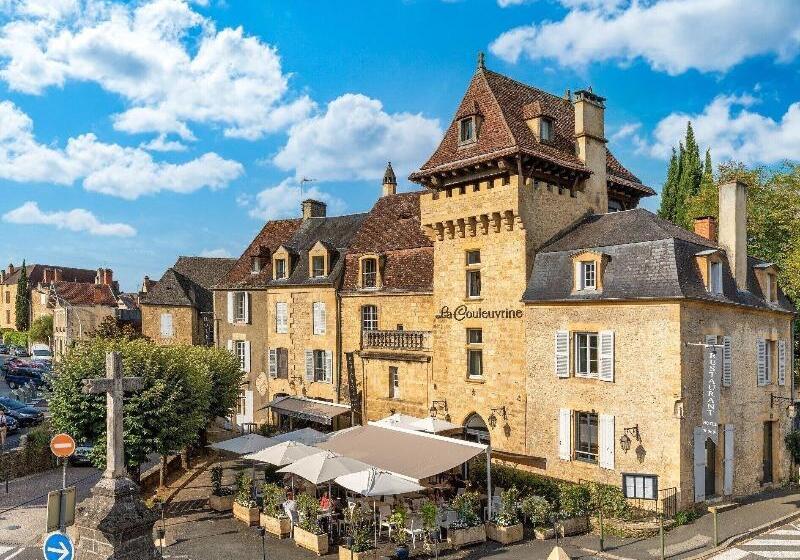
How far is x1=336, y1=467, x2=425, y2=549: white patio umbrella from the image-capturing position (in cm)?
1666

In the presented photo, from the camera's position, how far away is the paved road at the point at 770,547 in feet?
53.3

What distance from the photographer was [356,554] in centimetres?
1554

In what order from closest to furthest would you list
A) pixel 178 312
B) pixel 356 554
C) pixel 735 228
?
pixel 356 554 → pixel 735 228 → pixel 178 312

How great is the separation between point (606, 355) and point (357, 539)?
33.2 ft

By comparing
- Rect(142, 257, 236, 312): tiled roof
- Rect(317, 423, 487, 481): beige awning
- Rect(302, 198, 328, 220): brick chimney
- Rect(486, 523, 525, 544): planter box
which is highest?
Rect(302, 198, 328, 220): brick chimney

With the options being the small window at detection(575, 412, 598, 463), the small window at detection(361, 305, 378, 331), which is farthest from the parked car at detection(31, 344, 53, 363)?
the small window at detection(575, 412, 598, 463)

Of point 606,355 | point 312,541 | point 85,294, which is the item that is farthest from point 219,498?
point 85,294

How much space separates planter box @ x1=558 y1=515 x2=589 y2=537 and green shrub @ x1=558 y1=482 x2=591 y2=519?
127mm

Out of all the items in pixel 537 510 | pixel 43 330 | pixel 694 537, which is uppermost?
pixel 43 330

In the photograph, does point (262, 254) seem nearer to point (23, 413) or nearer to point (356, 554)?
point (23, 413)

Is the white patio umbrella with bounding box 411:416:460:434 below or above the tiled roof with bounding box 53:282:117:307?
below

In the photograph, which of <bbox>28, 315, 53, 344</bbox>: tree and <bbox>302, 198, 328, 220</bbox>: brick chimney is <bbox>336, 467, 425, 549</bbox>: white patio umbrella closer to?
<bbox>302, 198, 328, 220</bbox>: brick chimney

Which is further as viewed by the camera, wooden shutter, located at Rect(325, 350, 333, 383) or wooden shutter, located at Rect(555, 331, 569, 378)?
wooden shutter, located at Rect(325, 350, 333, 383)

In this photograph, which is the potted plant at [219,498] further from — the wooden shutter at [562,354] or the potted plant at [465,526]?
the wooden shutter at [562,354]
